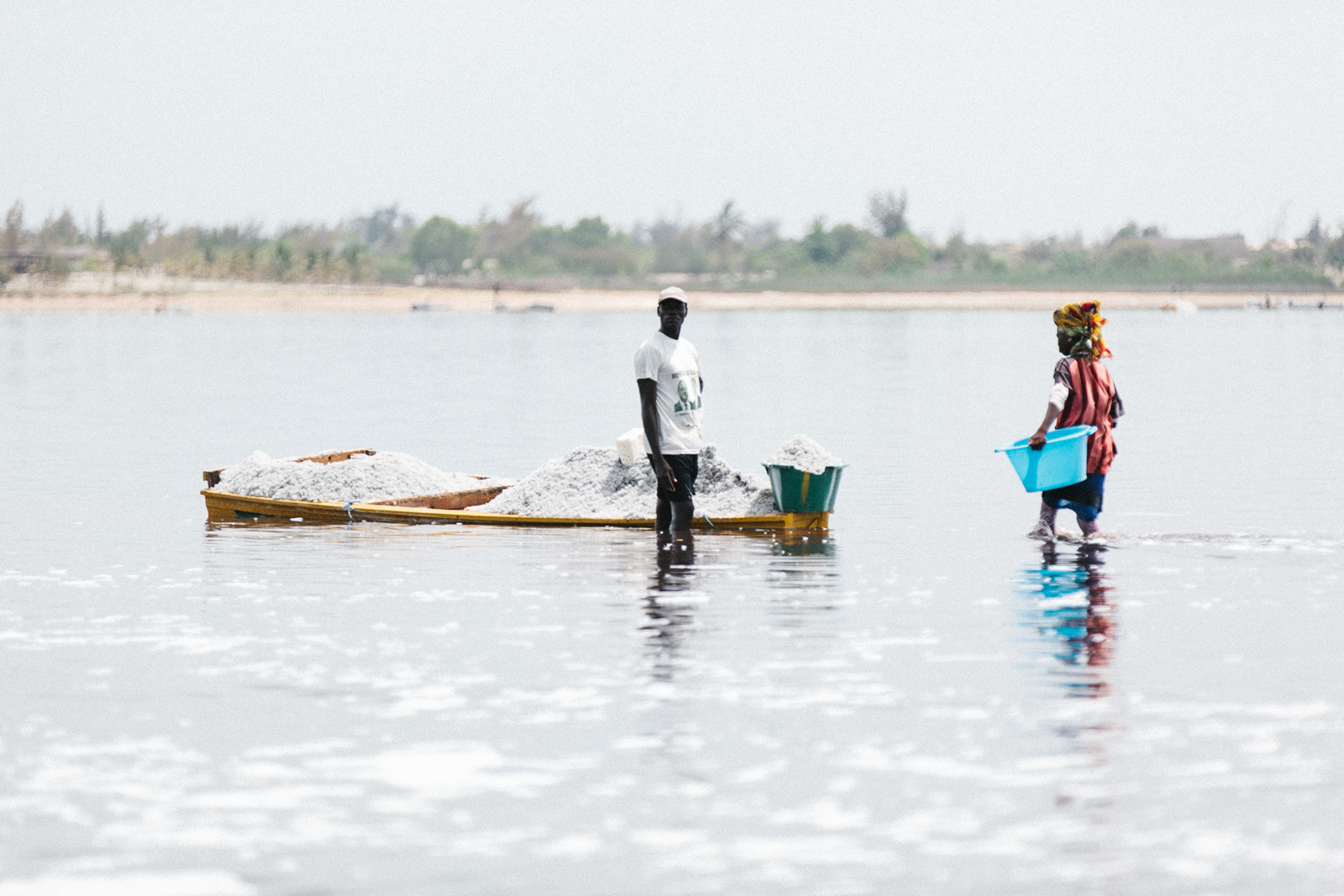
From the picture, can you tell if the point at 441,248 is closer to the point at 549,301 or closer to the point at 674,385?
the point at 549,301

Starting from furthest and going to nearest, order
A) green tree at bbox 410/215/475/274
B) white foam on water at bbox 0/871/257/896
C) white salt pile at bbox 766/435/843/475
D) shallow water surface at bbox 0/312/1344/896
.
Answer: green tree at bbox 410/215/475/274
white salt pile at bbox 766/435/843/475
shallow water surface at bbox 0/312/1344/896
white foam on water at bbox 0/871/257/896

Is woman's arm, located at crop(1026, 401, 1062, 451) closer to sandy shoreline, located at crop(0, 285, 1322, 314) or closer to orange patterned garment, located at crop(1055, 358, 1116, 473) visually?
orange patterned garment, located at crop(1055, 358, 1116, 473)

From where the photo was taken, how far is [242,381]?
142ft

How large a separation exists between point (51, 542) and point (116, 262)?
10638cm

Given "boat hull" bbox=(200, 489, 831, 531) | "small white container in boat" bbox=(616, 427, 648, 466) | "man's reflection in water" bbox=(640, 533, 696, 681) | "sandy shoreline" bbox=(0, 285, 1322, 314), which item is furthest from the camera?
"sandy shoreline" bbox=(0, 285, 1322, 314)

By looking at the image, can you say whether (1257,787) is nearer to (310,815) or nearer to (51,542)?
(310,815)

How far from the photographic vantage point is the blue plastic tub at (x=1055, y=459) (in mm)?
12102

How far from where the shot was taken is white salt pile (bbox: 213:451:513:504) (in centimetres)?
1507

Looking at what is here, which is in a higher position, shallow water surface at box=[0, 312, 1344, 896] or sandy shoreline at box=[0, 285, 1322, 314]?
sandy shoreline at box=[0, 285, 1322, 314]

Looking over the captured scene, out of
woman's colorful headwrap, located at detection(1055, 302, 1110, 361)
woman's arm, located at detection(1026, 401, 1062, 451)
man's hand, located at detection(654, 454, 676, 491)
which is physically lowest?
man's hand, located at detection(654, 454, 676, 491)

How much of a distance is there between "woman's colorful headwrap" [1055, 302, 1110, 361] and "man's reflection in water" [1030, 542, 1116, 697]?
140cm

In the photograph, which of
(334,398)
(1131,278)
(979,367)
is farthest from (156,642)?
(1131,278)

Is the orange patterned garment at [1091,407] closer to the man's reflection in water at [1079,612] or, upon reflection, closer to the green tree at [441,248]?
the man's reflection in water at [1079,612]

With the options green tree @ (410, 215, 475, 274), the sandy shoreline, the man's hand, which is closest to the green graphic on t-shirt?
the man's hand
